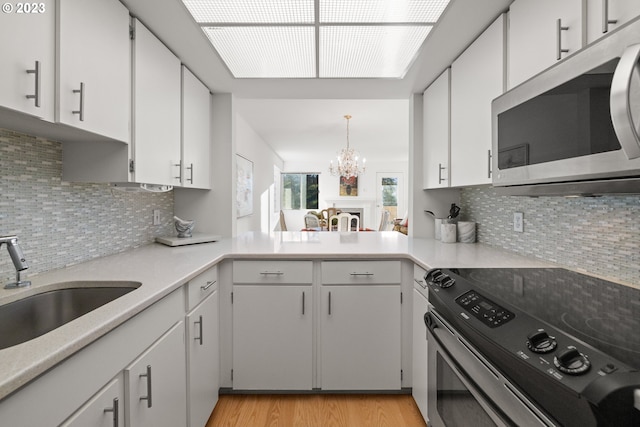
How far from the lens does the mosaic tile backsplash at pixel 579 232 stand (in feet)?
3.77

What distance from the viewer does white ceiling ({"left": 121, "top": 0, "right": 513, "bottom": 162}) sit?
1462 millimetres

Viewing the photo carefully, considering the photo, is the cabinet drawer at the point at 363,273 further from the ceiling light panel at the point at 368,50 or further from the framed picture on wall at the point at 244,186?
the framed picture on wall at the point at 244,186

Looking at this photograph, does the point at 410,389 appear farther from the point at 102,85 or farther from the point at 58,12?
the point at 58,12

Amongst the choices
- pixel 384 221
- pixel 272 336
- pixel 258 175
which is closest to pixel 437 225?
pixel 272 336

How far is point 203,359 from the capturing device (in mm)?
1619

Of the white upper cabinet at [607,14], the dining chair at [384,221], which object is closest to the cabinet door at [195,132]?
the white upper cabinet at [607,14]

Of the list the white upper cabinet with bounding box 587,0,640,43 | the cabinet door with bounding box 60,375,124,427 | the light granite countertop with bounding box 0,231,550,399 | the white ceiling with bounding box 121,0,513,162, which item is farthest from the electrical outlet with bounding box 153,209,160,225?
the white upper cabinet with bounding box 587,0,640,43

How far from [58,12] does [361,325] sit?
1.91 metres

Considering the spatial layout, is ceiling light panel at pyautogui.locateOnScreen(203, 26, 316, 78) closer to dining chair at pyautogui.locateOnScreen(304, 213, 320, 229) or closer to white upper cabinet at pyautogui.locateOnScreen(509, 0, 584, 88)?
white upper cabinet at pyautogui.locateOnScreen(509, 0, 584, 88)

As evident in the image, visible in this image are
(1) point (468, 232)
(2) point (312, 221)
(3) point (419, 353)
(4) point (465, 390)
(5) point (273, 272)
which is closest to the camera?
(4) point (465, 390)

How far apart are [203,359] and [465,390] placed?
123cm

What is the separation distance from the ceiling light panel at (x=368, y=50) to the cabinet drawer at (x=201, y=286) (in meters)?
1.36

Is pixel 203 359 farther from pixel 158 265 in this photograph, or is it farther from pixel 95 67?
Result: pixel 95 67

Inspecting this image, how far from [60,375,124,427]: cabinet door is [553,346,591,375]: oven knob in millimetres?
1041
